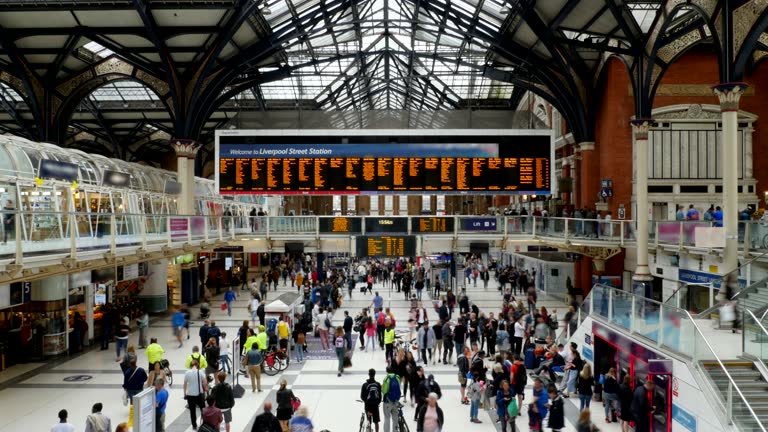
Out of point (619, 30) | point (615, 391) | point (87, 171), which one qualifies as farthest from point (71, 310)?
point (619, 30)

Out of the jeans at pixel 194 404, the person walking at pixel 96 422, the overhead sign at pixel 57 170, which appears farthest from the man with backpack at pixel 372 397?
the overhead sign at pixel 57 170

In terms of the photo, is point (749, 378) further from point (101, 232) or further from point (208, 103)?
point (208, 103)

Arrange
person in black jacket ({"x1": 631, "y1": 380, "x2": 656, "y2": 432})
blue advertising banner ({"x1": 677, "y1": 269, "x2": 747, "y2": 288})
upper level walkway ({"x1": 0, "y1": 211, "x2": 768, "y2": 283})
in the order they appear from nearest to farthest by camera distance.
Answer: person in black jacket ({"x1": 631, "y1": 380, "x2": 656, "y2": 432}) → upper level walkway ({"x1": 0, "y1": 211, "x2": 768, "y2": 283}) → blue advertising banner ({"x1": 677, "y1": 269, "x2": 747, "y2": 288})

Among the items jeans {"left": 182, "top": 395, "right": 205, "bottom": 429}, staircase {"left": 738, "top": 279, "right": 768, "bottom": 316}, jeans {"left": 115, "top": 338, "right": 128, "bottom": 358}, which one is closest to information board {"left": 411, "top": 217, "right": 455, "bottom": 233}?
jeans {"left": 115, "top": 338, "right": 128, "bottom": 358}

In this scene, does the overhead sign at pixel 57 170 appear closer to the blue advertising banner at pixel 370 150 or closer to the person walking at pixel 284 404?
the blue advertising banner at pixel 370 150

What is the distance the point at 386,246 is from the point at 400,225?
140 cm

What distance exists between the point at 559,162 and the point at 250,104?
22.4 m

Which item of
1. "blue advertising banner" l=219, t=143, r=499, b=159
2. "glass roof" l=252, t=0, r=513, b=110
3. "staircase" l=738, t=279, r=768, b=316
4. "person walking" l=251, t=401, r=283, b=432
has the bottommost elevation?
"person walking" l=251, t=401, r=283, b=432

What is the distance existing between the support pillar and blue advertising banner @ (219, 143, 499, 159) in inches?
224

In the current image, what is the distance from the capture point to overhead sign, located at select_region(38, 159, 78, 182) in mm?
17062

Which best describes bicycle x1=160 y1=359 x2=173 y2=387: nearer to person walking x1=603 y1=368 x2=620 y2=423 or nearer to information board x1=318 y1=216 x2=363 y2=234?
person walking x1=603 y1=368 x2=620 y2=423

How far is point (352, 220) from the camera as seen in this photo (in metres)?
24.8

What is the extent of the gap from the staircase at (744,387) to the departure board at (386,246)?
569 inches

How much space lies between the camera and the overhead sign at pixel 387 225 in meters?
24.2
